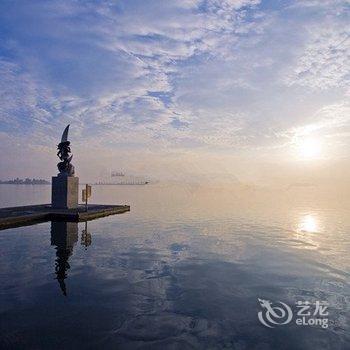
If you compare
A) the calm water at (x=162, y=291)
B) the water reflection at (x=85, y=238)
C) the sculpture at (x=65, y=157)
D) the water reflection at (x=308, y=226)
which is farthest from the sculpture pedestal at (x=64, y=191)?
the water reflection at (x=308, y=226)

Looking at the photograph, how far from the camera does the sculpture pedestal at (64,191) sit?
34.2m

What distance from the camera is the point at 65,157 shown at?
34.6 m

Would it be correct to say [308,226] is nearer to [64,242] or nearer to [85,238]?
[85,238]

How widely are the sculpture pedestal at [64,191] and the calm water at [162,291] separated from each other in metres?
Result: 11.1

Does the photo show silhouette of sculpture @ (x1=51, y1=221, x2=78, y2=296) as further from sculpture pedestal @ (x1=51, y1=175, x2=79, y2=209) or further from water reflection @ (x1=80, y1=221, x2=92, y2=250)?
sculpture pedestal @ (x1=51, y1=175, x2=79, y2=209)

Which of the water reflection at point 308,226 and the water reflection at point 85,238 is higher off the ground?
the water reflection at point 85,238

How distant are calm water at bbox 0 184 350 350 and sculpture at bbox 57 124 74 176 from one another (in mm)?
11963

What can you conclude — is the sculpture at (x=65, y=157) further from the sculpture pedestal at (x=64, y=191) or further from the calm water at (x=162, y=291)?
the calm water at (x=162, y=291)

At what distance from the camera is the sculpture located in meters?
34.5

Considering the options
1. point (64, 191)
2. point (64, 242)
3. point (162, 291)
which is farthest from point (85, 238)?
point (64, 191)

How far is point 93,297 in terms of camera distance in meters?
11.1

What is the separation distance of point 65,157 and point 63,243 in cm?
1621

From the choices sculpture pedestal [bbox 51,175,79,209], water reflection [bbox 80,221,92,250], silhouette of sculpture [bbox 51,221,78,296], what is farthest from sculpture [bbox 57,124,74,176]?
water reflection [bbox 80,221,92,250]

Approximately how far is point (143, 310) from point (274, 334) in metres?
→ 3.87
